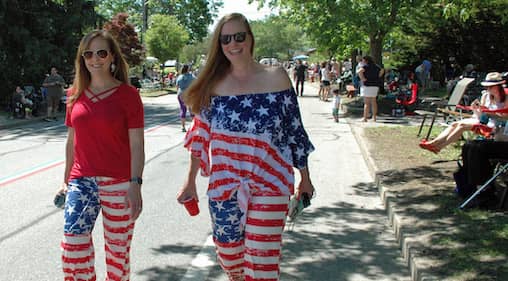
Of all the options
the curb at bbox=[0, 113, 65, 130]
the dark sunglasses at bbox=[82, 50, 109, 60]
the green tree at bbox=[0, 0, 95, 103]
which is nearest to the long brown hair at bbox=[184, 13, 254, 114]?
the dark sunglasses at bbox=[82, 50, 109, 60]

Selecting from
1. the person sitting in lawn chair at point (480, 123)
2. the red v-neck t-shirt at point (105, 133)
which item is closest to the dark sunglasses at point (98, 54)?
the red v-neck t-shirt at point (105, 133)

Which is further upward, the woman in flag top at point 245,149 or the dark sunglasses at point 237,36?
the dark sunglasses at point 237,36

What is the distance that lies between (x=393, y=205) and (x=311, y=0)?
13.2 m

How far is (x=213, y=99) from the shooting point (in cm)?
333

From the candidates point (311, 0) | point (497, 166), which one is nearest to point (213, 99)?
point (497, 166)

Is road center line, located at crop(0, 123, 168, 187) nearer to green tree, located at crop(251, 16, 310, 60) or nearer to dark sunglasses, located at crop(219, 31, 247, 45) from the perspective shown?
dark sunglasses, located at crop(219, 31, 247, 45)

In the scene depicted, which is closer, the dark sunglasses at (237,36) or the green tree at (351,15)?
the dark sunglasses at (237,36)

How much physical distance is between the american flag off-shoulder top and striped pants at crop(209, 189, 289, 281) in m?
0.06

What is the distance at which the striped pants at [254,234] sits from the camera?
312 cm

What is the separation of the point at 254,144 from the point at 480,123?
5278 mm

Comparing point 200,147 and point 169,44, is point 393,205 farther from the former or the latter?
point 169,44

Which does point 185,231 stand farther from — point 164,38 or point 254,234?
point 164,38

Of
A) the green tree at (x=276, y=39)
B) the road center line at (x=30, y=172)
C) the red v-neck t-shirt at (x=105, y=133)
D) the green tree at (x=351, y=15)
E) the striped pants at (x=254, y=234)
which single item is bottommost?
the road center line at (x=30, y=172)

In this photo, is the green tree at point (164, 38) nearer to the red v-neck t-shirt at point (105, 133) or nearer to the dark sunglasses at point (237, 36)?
the red v-neck t-shirt at point (105, 133)
